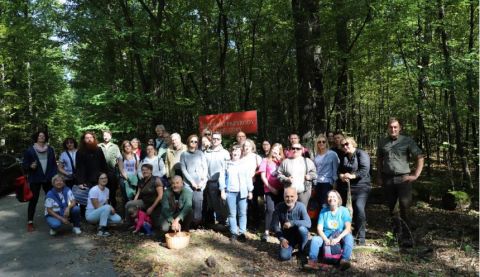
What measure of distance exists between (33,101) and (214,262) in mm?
17877

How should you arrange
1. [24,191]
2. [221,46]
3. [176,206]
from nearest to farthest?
[176,206]
[24,191]
[221,46]

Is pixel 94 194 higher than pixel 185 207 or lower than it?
higher

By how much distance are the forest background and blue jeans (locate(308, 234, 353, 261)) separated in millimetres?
3397

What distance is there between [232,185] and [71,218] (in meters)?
2.95

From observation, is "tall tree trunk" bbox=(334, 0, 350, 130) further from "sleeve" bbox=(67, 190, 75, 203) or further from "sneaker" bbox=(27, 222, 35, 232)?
"sneaker" bbox=(27, 222, 35, 232)

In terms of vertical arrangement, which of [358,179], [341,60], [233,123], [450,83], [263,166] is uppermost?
[341,60]

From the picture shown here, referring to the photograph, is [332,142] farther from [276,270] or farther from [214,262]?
[214,262]

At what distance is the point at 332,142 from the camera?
771cm

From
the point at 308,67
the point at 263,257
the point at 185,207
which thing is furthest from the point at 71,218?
the point at 308,67

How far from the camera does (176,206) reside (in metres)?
6.29

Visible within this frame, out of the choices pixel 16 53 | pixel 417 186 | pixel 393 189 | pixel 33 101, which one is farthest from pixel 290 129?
pixel 33 101

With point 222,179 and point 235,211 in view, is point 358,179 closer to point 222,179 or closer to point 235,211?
point 235,211

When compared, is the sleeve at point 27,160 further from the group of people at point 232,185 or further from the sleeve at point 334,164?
the sleeve at point 334,164

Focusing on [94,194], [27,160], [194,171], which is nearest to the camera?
[194,171]
